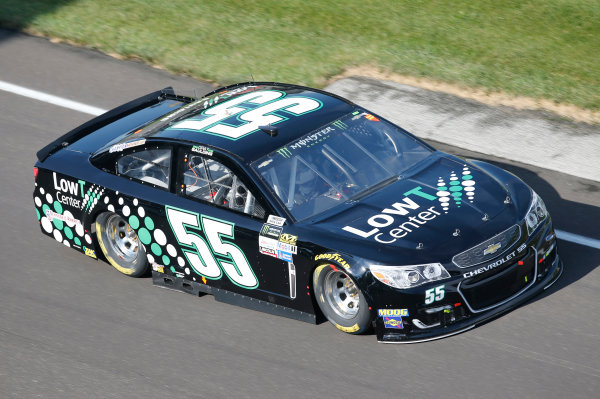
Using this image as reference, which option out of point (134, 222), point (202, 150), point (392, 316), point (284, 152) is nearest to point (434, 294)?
Result: point (392, 316)

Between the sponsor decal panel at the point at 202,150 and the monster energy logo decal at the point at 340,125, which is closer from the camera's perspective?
the sponsor decal panel at the point at 202,150

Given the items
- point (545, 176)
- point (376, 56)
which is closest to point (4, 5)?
point (376, 56)

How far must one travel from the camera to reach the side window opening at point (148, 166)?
781cm

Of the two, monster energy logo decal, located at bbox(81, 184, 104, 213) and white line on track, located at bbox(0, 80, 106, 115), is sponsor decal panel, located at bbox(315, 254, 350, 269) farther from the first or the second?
white line on track, located at bbox(0, 80, 106, 115)

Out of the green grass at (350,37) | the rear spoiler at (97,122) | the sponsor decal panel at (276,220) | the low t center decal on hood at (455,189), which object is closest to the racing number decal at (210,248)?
the sponsor decal panel at (276,220)

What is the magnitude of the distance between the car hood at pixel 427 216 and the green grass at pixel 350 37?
13.2 feet

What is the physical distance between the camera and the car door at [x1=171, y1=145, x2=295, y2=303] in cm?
710

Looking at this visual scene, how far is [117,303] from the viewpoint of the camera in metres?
7.83

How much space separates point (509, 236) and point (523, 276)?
33 cm

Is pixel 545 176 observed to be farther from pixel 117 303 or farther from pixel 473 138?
pixel 117 303

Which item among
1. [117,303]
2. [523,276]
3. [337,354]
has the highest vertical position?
[523,276]

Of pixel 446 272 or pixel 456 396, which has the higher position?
pixel 446 272

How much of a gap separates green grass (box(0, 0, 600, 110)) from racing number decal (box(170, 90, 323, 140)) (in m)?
3.71

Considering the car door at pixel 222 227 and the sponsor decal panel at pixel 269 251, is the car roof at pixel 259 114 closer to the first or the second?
the car door at pixel 222 227
